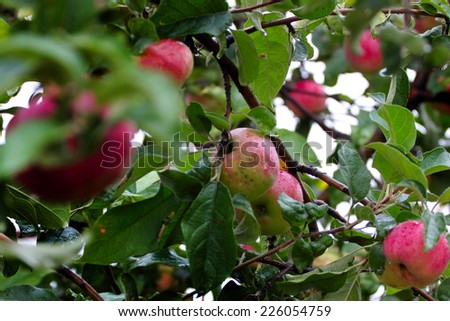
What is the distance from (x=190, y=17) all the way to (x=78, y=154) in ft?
1.64

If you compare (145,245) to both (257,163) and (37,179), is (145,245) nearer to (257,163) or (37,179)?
(257,163)

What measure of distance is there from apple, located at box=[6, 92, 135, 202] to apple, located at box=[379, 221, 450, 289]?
0.54 meters

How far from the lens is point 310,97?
2.71 metres

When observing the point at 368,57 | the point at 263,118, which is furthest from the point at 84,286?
the point at 368,57

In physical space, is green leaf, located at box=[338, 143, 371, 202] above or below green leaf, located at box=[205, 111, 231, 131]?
below

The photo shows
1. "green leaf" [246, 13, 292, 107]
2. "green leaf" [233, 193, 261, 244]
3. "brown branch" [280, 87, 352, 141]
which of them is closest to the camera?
"green leaf" [233, 193, 261, 244]

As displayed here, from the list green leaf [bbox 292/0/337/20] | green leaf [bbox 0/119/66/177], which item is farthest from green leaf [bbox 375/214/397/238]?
green leaf [bbox 0/119/66/177]

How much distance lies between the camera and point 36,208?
1.07 metres

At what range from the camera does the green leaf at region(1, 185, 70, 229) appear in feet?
3.39

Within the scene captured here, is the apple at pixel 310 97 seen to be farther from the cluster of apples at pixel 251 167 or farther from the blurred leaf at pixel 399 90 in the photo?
the cluster of apples at pixel 251 167

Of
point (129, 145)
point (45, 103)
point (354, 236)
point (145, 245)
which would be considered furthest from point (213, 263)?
point (45, 103)

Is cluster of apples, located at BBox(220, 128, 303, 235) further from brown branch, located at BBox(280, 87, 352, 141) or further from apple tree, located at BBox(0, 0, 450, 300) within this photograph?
brown branch, located at BBox(280, 87, 352, 141)

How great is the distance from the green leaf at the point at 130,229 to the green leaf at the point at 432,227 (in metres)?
0.36

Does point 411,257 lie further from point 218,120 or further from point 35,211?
point 35,211
